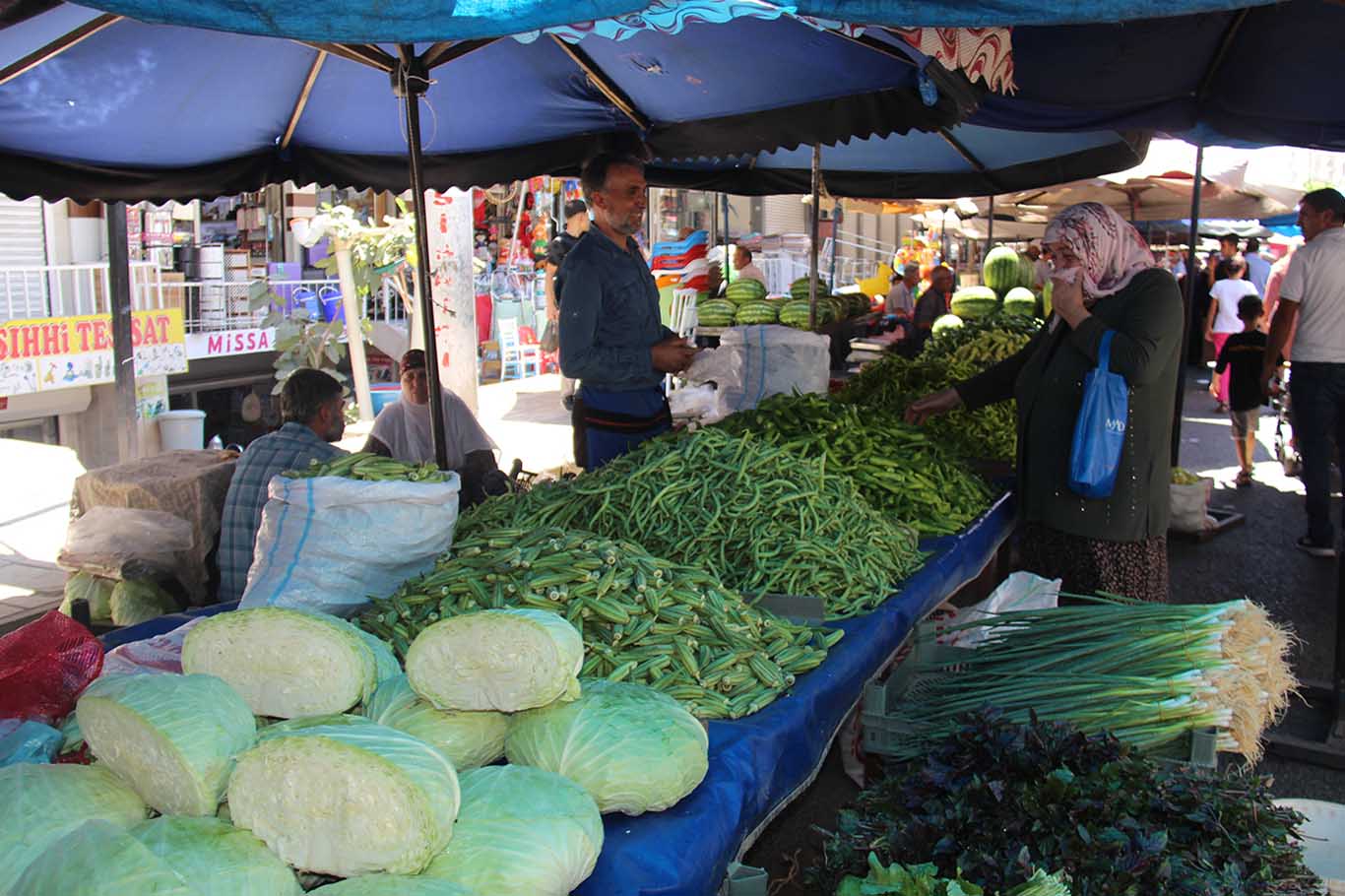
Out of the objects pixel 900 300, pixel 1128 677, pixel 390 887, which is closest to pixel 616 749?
pixel 390 887

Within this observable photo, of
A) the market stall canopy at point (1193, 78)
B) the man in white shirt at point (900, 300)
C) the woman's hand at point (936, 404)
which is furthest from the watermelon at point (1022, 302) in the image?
the woman's hand at point (936, 404)

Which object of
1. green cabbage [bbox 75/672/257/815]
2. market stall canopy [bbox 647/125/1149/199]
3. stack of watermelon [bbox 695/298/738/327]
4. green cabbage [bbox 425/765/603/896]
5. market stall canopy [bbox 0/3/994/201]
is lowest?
green cabbage [bbox 425/765/603/896]

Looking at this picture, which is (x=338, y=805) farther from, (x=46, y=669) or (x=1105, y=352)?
(x=1105, y=352)

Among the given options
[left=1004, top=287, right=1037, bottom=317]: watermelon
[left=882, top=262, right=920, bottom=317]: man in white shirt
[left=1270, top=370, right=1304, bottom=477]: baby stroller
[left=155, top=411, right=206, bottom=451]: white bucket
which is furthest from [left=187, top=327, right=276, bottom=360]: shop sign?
[left=1270, top=370, right=1304, bottom=477]: baby stroller

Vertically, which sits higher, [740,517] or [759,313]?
[759,313]

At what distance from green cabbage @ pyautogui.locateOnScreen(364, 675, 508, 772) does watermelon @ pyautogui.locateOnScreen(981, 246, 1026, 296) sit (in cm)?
1474

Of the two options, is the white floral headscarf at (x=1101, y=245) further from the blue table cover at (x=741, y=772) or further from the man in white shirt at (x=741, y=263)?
the man in white shirt at (x=741, y=263)

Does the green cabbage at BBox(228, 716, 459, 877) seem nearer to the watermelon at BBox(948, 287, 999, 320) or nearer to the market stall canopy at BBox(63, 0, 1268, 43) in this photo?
the market stall canopy at BBox(63, 0, 1268, 43)

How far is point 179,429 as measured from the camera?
934 cm

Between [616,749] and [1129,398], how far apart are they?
2.68m

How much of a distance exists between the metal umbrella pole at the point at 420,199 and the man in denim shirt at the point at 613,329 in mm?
593

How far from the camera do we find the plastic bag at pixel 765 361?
533 cm

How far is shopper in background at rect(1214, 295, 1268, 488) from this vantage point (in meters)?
8.88

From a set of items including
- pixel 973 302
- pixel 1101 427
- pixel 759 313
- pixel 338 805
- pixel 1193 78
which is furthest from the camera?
pixel 973 302
